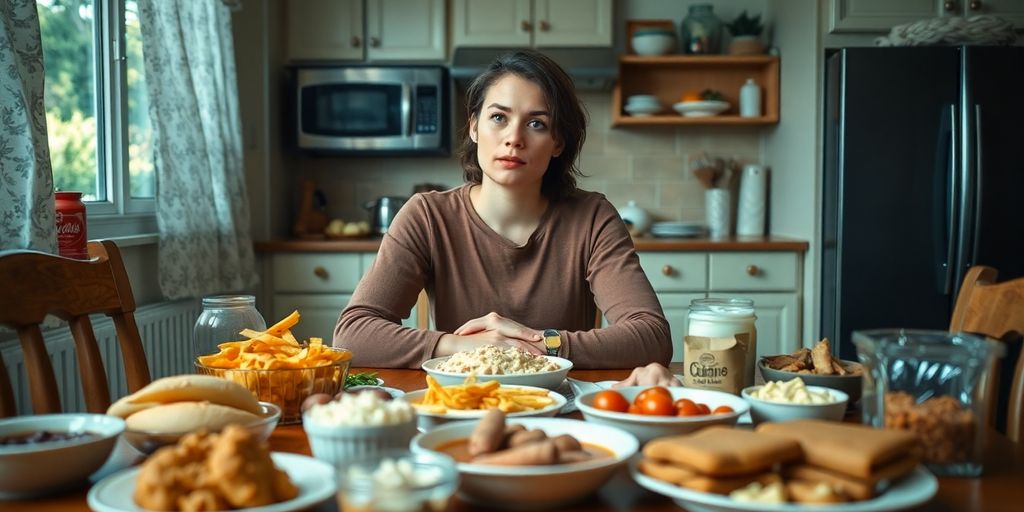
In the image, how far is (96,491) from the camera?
2.40 ft

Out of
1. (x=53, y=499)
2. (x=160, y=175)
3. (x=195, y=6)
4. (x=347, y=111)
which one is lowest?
(x=53, y=499)

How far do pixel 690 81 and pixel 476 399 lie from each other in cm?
321

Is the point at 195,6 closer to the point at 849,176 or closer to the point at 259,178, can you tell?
the point at 259,178

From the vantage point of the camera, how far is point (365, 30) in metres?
3.77

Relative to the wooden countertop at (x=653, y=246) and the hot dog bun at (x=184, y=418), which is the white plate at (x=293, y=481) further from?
the wooden countertop at (x=653, y=246)

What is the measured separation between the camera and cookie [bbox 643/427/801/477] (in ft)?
2.39

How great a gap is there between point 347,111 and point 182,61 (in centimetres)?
97

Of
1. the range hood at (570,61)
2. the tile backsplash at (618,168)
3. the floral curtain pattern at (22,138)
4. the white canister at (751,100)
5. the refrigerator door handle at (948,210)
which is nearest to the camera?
the floral curtain pattern at (22,138)

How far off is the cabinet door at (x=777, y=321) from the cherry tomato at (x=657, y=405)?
2.57 m

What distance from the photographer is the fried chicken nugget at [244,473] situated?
2.28ft

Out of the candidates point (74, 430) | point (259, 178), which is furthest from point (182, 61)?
point (74, 430)

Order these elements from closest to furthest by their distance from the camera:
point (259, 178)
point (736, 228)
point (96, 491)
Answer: point (96, 491) < point (259, 178) < point (736, 228)

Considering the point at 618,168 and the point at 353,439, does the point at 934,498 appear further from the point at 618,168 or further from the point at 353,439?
the point at 618,168

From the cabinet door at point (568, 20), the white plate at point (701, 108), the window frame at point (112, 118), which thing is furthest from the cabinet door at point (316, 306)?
the white plate at point (701, 108)
